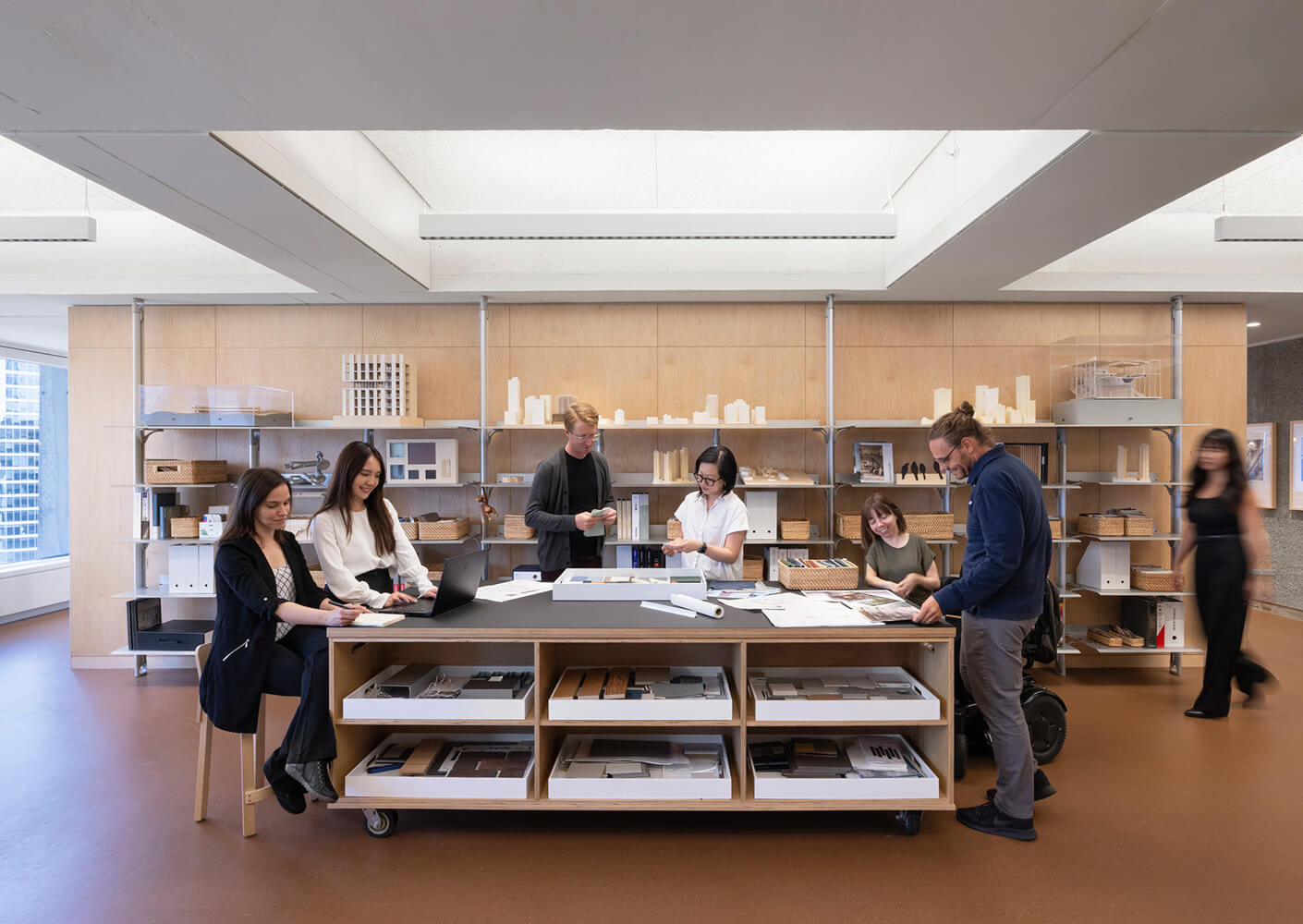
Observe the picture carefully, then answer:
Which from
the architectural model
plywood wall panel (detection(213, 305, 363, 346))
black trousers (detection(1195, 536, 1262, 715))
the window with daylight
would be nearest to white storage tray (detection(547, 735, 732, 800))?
the architectural model

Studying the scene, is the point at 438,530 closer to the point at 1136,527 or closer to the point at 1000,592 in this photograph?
the point at 1000,592

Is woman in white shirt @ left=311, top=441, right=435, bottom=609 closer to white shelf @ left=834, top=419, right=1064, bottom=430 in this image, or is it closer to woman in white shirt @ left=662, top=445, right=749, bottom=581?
woman in white shirt @ left=662, top=445, right=749, bottom=581

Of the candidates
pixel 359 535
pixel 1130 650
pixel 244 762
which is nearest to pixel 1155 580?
pixel 1130 650

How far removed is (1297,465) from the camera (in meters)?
6.98

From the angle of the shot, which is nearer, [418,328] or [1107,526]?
[1107,526]

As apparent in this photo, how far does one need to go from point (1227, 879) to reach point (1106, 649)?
281cm

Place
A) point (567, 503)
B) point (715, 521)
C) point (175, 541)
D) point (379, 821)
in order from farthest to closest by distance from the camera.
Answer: point (175, 541) < point (567, 503) < point (715, 521) < point (379, 821)

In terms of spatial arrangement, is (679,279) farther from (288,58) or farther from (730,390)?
(288,58)

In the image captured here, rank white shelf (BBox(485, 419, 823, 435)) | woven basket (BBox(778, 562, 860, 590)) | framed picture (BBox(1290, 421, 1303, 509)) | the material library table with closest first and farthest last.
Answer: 1. the material library table
2. woven basket (BBox(778, 562, 860, 590))
3. white shelf (BBox(485, 419, 823, 435))
4. framed picture (BBox(1290, 421, 1303, 509))

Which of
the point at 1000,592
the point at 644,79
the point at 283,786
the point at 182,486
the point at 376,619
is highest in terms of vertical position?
the point at 644,79

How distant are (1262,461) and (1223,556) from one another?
4.72 m

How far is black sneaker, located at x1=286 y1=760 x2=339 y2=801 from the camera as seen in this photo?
274cm

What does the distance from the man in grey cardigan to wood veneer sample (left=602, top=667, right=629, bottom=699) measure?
96cm

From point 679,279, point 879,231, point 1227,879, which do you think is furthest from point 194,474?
point 1227,879
